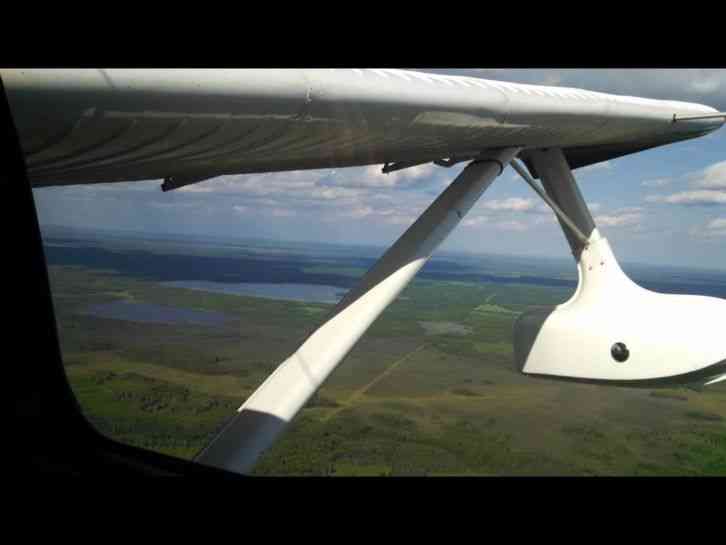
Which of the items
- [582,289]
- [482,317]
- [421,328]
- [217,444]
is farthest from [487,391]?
[217,444]

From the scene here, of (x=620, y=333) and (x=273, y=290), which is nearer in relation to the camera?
(x=620, y=333)

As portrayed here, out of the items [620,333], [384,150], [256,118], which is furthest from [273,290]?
[256,118]

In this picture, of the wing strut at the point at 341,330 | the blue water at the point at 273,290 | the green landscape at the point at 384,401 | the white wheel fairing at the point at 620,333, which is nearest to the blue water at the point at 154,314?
the green landscape at the point at 384,401

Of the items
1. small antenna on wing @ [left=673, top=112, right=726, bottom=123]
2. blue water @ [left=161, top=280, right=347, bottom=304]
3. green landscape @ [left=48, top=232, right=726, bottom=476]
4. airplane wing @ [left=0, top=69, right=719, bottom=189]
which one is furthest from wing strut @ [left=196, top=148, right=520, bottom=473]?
blue water @ [left=161, top=280, right=347, bottom=304]

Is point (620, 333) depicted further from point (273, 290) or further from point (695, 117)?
point (273, 290)

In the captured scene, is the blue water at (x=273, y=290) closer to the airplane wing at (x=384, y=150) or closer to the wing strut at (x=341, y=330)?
the airplane wing at (x=384, y=150)

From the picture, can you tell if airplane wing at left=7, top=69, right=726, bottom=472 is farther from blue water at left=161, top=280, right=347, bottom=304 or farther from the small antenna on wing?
blue water at left=161, top=280, right=347, bottom=304
